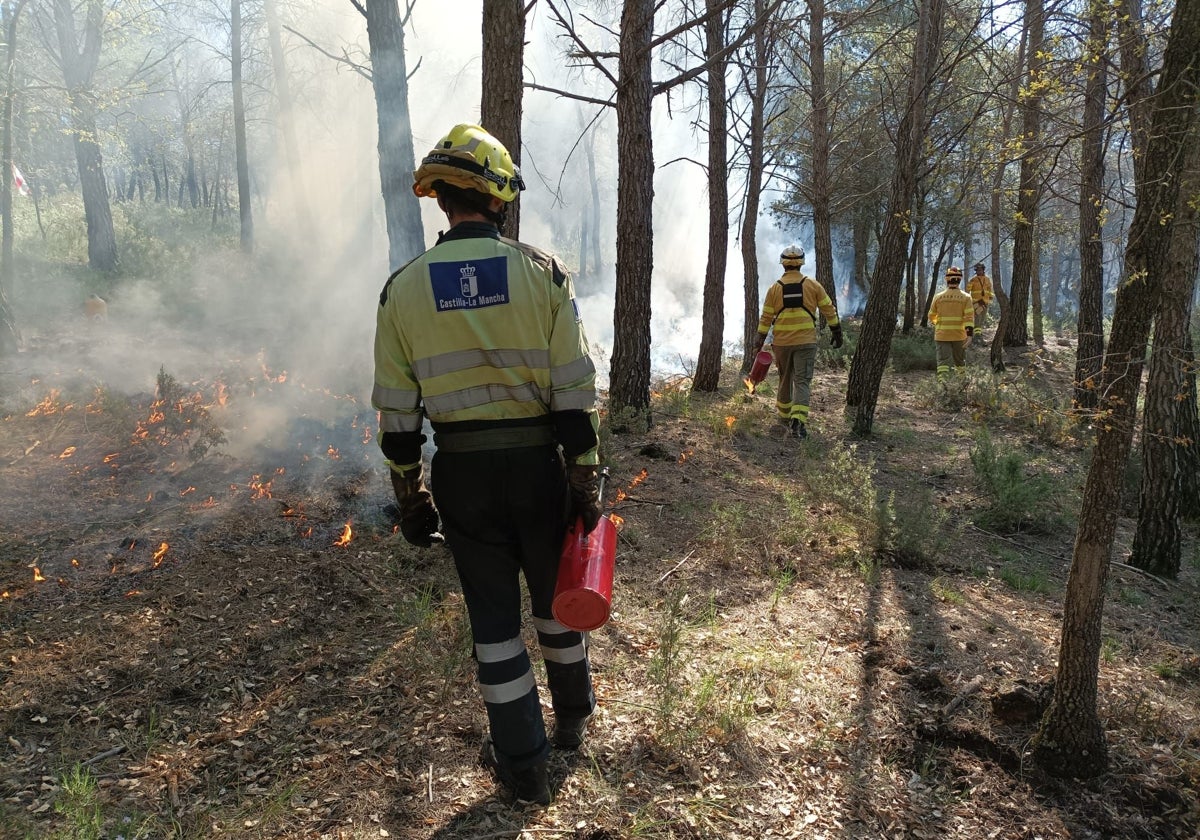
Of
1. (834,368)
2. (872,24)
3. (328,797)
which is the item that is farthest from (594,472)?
(872,24)

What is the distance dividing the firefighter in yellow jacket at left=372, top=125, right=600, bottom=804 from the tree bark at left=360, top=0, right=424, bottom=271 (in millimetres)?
7593

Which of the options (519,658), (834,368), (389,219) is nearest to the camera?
(519,658)

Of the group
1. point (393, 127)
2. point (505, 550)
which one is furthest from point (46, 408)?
point (505, 550)

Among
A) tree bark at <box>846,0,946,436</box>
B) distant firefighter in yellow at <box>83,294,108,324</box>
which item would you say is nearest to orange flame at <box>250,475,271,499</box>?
tree bark at <box>846,0,946,436</box>

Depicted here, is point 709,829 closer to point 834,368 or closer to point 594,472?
point 594,472

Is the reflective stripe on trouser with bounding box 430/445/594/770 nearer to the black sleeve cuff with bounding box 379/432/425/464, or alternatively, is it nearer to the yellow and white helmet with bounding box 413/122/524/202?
the black sleeve cuff with bounding box 379/432/425/464

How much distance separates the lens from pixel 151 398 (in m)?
8.20

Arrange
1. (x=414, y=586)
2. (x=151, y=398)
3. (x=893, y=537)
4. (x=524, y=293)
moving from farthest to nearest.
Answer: (x=151, y=398)
(x=893, y=537)
(x=414, y=586)
(x=524, y=293)

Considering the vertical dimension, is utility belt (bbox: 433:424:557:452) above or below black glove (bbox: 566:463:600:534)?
above

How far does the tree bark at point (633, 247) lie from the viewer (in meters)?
7.08

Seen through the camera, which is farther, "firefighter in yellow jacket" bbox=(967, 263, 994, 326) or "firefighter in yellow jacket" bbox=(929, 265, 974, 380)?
"firefighter in yellow jacket" bbox=(967, 263, 994, 326)

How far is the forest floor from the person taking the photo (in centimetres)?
260

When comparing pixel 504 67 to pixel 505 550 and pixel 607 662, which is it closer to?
pixel 505 550

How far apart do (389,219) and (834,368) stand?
8.93 metres
